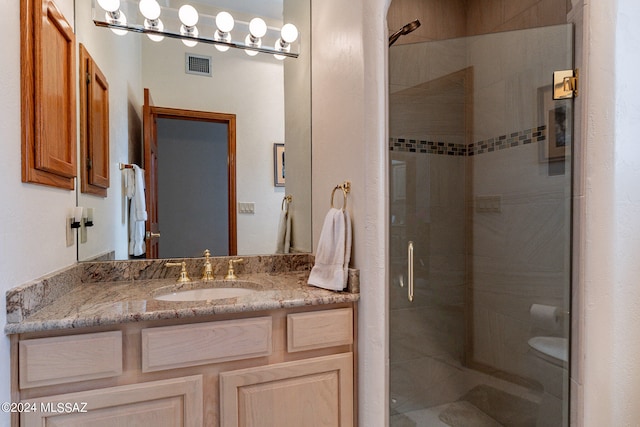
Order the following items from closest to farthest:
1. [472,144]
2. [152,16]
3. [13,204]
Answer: [13,204]
[152,16]
[472,144]

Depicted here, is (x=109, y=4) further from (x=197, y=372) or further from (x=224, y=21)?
(x=197, y=372)

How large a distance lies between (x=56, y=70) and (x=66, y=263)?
0.74 metres

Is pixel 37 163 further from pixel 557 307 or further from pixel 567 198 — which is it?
pixel 557 307

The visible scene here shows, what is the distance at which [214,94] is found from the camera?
1.73 metres

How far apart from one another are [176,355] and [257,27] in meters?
1.60

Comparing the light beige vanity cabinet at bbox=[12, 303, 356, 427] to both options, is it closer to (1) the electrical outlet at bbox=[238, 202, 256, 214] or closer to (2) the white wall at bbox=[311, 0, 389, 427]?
(2) the white wall at bbox=[311, 0, 389, 427]

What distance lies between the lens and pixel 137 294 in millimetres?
1320

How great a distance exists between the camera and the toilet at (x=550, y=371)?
131 centimetres

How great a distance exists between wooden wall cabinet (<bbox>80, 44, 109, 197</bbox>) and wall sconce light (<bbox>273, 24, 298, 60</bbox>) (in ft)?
2.84

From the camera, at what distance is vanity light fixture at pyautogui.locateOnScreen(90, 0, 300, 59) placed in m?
1.56

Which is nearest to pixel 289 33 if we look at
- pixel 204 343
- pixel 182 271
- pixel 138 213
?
pixel 138 213

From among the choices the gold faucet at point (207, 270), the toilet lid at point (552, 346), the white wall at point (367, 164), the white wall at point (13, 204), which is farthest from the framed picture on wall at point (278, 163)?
the toilet lid at point (552, 346)

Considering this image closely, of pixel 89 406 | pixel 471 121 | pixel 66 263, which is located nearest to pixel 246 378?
pixel 89 406

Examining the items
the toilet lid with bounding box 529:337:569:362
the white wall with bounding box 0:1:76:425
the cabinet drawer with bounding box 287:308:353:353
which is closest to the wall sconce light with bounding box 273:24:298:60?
the white wall with bounding box 0:1:76:425
